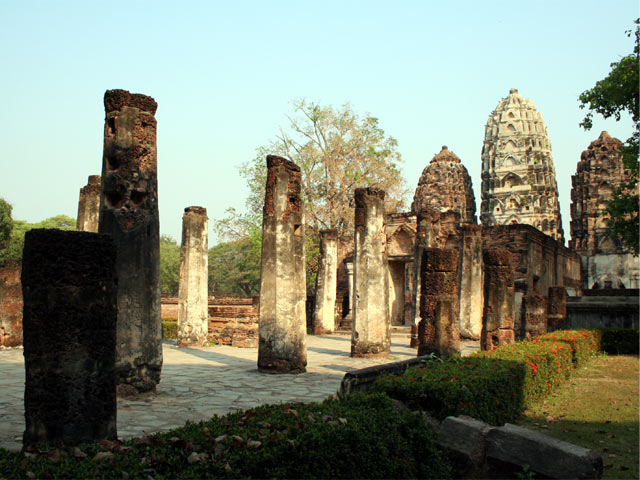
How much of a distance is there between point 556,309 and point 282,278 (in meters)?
→ 11.3

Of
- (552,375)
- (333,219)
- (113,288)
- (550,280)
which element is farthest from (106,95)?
(550,280)

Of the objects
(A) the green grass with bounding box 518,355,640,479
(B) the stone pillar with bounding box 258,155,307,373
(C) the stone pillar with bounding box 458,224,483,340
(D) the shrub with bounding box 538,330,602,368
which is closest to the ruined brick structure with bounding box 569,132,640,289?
(C) the stone pillar with bounding box 458,224,483,340

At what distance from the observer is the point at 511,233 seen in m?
26.3

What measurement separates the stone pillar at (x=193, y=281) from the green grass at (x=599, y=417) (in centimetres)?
882

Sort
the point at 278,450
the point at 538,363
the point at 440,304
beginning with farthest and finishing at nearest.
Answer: the point at 440,304 → the point at 538,363 → the point at 278,450

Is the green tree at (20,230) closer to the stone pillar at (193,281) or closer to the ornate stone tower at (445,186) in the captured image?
the stone pillar at (193,281)

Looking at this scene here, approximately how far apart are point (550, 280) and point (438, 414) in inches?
1025

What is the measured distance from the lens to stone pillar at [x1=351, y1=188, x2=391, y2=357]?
42.8 ft

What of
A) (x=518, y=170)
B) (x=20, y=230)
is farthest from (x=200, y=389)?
(x=518, y=170)

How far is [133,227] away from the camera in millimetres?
7973

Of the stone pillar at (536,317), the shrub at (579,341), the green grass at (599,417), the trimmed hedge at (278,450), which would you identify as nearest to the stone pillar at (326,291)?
the stone pillar at (536,317)

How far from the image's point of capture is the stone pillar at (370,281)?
513 inches

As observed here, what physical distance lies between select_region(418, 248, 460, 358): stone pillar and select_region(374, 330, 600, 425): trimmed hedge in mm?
919

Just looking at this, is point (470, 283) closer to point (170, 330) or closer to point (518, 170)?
point (170, 330)
